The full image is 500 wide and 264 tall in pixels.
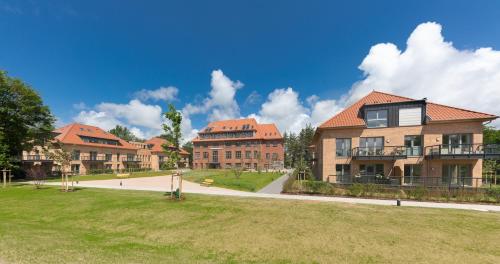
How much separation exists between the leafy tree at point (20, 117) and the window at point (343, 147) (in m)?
43.0

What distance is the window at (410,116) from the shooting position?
22.6 metres

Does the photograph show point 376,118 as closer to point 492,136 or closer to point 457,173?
point 457,173

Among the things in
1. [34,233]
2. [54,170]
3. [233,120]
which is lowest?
[54,170]

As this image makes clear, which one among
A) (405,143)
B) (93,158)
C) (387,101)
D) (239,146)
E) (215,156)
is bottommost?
(215,156)

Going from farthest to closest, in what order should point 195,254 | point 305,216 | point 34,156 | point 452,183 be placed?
1. point 34,156
2. point 452,183
3. point 305,216
4. point 195,254

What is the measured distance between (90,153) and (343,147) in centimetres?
5276

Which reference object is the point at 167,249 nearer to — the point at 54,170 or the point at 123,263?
the point at 123,263

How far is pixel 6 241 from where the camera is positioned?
Answer: 25.2ft

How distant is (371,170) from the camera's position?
78.0 feet

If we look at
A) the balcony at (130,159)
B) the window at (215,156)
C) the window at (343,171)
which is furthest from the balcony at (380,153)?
the balcony at (130,159)

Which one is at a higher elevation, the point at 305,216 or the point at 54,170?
the point at 305,216

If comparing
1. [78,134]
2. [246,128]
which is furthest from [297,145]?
[78,134]

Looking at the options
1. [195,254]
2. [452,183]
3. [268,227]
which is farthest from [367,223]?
[452,183]

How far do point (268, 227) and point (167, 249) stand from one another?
4.19 meters
